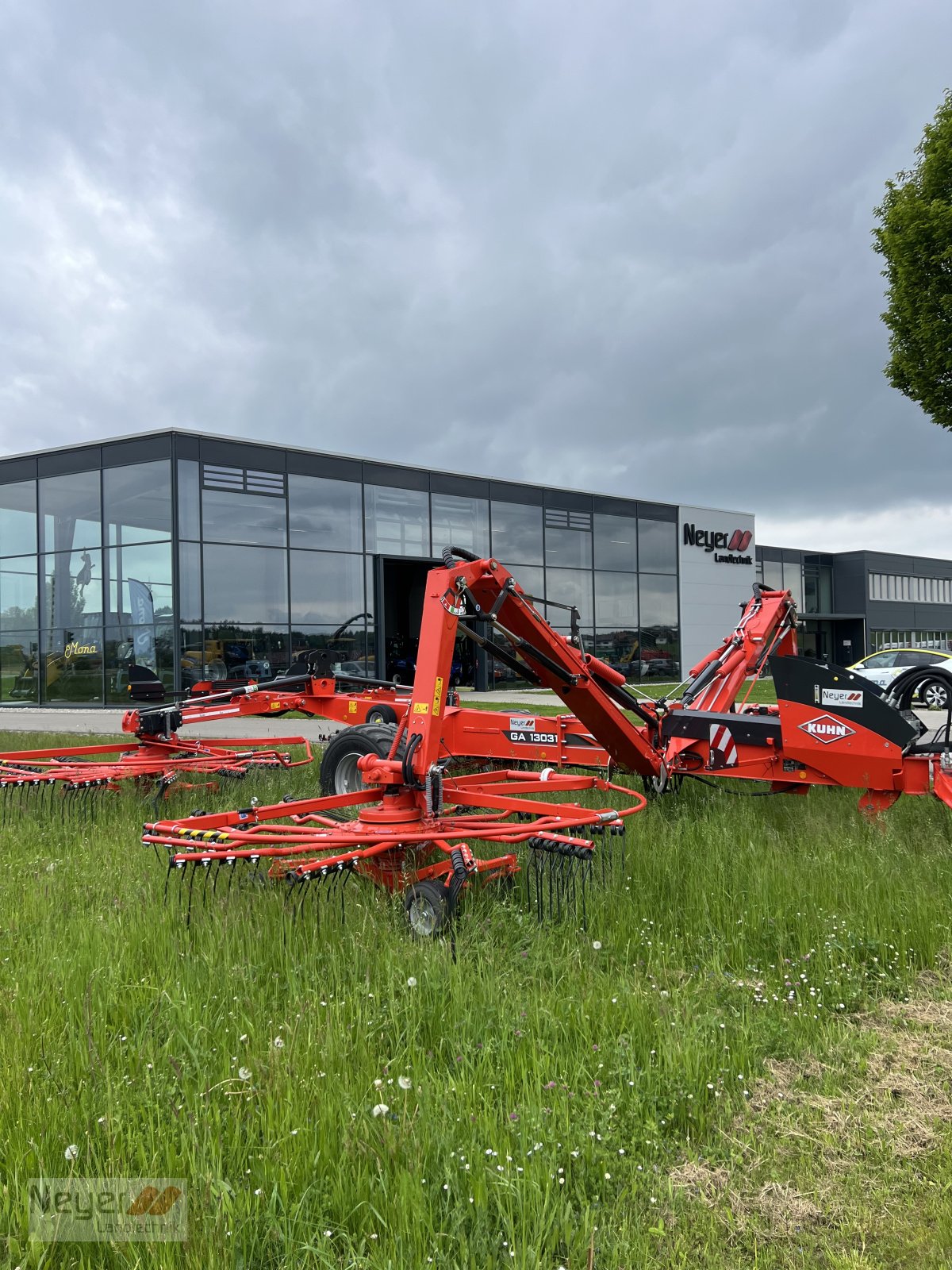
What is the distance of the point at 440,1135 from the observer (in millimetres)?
2600

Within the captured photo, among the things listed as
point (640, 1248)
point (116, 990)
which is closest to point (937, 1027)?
point (640, 1248)

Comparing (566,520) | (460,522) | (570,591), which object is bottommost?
(570,591)

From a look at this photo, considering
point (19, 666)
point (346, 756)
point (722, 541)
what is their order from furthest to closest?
point (722, 541) → point (19, 666) → point (346, 756)

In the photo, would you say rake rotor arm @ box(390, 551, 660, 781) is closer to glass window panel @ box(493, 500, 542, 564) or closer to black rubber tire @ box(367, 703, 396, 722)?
black rubber tire @ box(367, 703, 396, 722)

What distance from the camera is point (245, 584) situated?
2347cm

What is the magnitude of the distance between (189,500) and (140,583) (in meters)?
2.54

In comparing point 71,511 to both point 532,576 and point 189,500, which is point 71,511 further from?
point 532,576

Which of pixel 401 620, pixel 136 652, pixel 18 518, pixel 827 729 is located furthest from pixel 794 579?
pixel 827 729

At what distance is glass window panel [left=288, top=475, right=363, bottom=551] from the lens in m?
24.6

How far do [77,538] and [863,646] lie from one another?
4437cm

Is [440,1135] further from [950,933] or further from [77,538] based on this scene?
[77,538]

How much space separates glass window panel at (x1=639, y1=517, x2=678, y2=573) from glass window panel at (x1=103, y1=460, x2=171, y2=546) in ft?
58.2

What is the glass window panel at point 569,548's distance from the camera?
30.6 meters

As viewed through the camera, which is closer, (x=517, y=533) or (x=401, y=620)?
(x=517, y=533)
